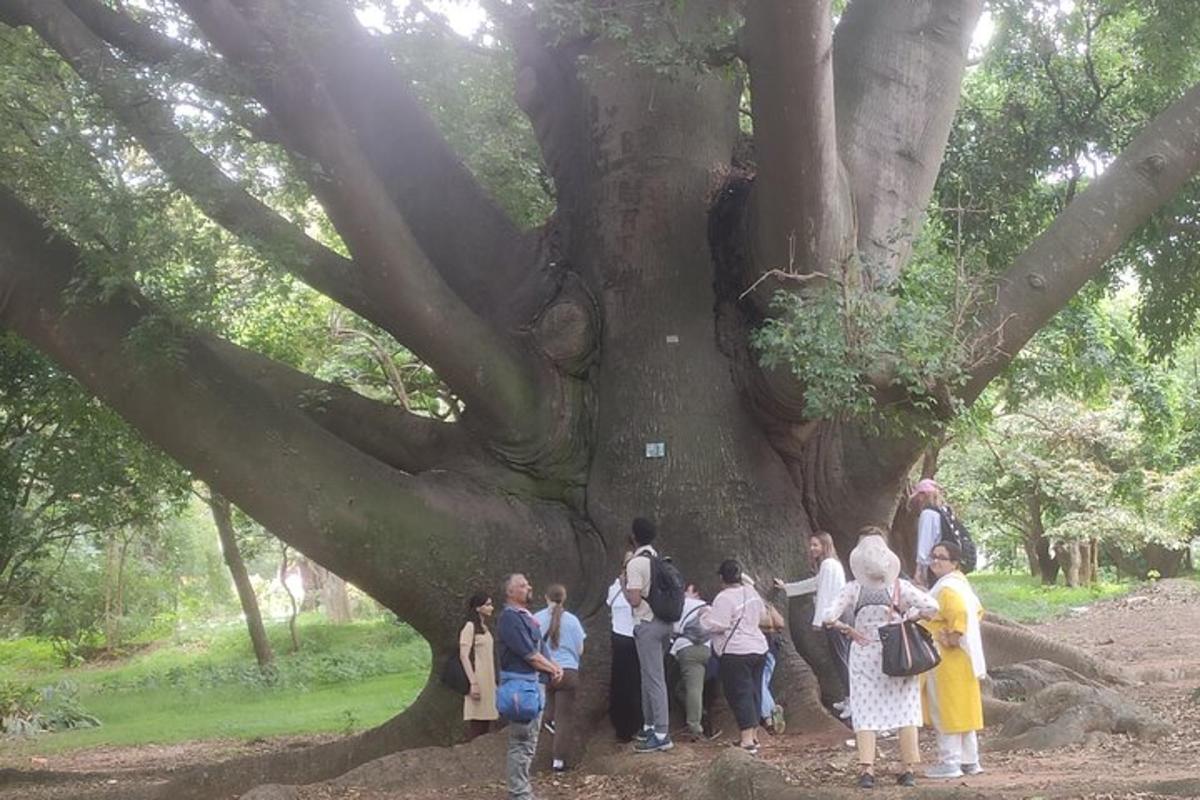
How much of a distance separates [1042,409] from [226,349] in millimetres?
22468

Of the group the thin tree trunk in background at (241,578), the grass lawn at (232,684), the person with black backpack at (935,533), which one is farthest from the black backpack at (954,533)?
the thin tree trunk in background at (241,578)

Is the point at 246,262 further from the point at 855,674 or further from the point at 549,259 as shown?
the point at 855,674

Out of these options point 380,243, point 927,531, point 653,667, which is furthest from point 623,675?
point 380,243

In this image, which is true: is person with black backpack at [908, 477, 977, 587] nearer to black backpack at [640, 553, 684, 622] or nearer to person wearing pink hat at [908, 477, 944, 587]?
person wearing pink hat at [908, 477, 944, 587]

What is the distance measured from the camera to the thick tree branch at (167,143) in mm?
7281

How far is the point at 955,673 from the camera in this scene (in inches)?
269

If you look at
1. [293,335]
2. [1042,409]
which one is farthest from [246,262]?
[1042,409]

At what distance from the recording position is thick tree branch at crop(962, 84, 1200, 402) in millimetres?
8734

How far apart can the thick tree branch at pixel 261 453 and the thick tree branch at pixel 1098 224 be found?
12.2 ft

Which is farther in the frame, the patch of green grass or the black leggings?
the patch of green grass

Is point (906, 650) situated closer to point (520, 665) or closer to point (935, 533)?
point (520, 665)

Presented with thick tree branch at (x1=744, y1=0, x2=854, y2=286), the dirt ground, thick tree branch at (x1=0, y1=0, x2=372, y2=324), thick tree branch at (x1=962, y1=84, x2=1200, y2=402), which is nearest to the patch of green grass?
the dirt ground

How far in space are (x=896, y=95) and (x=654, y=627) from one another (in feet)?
14.0

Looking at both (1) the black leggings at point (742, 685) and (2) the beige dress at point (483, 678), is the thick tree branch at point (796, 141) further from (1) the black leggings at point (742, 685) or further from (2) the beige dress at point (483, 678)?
(2) the beige dress at point (483, 678)
